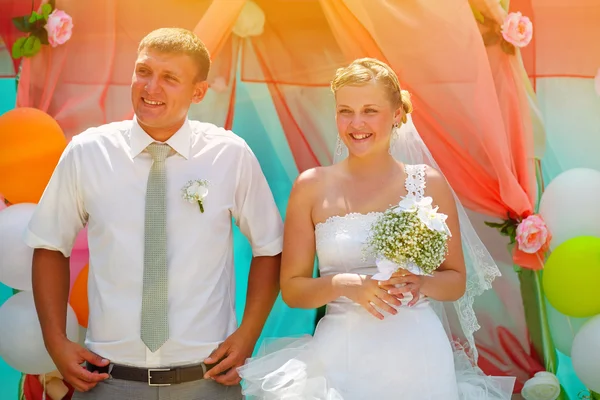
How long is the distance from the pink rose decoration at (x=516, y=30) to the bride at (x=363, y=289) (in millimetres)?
1214

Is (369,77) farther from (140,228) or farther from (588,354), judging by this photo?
(588,354)

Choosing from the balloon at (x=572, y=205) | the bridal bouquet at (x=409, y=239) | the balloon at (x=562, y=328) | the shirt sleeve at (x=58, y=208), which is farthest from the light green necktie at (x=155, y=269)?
the balloon at (x=562, y=328)

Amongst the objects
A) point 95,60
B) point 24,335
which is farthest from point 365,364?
point 95,60

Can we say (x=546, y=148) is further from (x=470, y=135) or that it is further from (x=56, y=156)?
(x=56, y=156)

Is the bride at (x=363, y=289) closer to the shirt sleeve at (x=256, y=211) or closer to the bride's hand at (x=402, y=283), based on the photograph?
the bride's hand at (x=402, y=283)

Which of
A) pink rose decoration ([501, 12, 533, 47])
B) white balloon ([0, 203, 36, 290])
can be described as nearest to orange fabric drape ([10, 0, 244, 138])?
white balloon ([0, 203, 36, 290])

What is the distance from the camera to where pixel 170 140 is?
3475 mm

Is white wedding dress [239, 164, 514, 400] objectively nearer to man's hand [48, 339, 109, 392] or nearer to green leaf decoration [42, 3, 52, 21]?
man's hand [48, 339, 109, 392]

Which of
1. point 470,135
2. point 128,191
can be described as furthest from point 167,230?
point 470,135

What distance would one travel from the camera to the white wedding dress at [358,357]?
10.4ft

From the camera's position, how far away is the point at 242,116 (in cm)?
461

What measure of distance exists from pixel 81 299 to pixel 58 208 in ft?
3.41

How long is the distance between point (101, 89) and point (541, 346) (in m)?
2.91

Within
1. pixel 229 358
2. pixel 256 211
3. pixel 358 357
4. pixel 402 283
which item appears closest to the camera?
pixel 402 283
